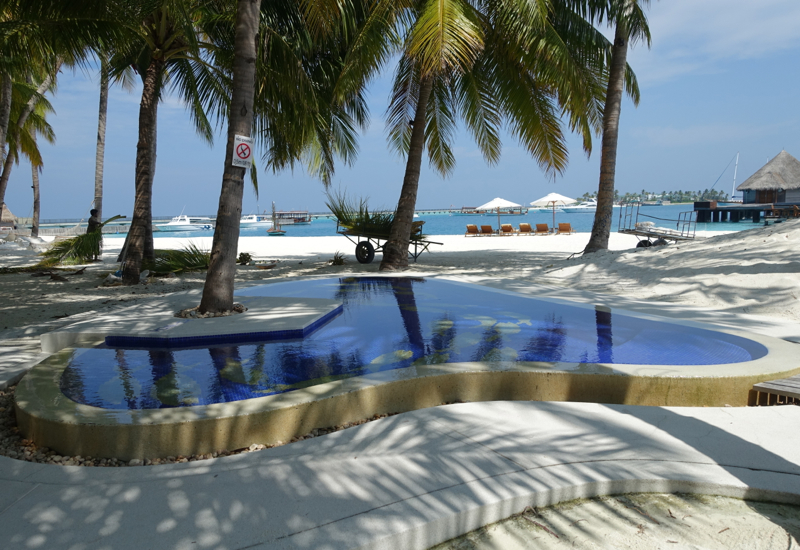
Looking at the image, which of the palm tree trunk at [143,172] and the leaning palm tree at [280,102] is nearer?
the leaning palm tree at [280,102]

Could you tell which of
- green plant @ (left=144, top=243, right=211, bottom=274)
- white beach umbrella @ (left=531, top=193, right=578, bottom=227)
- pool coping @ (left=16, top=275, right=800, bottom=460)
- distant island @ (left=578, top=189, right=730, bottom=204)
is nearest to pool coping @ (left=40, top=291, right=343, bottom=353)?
pool coping @ (left=16, top=275, right=800, bottom=460)

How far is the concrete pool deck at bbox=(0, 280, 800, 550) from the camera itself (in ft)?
6.65

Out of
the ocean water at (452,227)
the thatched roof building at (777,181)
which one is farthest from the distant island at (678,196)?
the thatched roof building at (777,181)

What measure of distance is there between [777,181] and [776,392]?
39651 mm

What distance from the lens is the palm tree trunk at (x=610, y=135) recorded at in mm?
11641

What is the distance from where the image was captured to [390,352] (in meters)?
4.70

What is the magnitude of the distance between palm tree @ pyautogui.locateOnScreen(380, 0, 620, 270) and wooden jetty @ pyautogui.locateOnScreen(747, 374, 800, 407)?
6.31 meters

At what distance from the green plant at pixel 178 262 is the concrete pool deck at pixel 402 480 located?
350 inches

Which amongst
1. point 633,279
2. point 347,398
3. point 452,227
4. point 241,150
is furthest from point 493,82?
point 452,227

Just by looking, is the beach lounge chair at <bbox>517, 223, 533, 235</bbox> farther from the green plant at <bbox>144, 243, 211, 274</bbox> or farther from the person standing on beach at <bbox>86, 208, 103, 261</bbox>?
the person standing on beach at <bbox>86, 208, 103, 261</bbox>

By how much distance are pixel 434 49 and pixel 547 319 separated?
467cm

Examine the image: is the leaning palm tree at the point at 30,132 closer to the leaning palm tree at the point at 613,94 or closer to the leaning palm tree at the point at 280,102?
the leaning palm tree at the point at 280,102

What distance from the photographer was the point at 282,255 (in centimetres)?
1706

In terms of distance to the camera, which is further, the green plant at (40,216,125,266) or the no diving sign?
the green plant at (40,216,125,266)
